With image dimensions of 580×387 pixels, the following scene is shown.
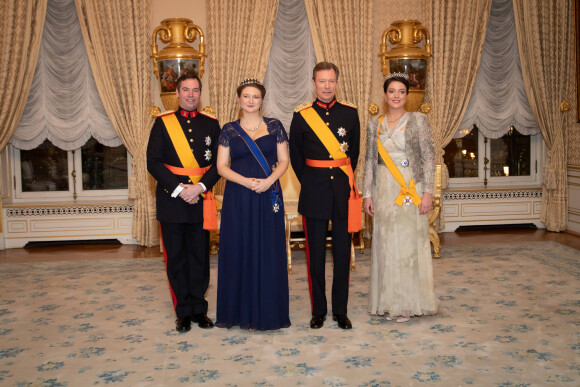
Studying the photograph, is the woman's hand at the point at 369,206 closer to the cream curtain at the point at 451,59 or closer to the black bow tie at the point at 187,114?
the black bow tie at the point at 187,114

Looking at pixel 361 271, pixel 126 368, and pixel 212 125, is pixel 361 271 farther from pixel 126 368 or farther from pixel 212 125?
pixel 126 368

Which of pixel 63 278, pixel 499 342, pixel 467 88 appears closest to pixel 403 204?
pixel 499 342

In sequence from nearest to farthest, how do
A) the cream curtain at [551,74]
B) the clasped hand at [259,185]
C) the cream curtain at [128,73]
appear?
the clasped hand at [259,185] → the cream curtain at [128,73] → the cream curtain at [551,74]

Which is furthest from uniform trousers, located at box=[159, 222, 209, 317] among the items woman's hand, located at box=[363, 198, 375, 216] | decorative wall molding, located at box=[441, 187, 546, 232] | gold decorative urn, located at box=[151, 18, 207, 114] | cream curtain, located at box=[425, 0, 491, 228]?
decorative wall molding, located at box=[441, 187, 546, 232]

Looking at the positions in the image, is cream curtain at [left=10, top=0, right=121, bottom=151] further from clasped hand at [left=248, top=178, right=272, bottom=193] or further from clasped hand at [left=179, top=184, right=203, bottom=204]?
clasped hand at [left=248, top=178, right=272, bottom=193]

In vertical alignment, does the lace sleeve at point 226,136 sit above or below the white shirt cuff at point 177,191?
above

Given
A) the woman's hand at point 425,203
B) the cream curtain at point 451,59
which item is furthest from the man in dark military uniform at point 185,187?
the cream curtain at point 451,59

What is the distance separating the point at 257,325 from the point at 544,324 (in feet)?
5.87

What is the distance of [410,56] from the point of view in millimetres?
6402

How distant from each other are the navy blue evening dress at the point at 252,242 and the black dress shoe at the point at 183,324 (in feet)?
0.98

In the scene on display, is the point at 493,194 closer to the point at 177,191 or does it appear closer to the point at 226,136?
the point at 226,136

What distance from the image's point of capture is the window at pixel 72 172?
266 inches

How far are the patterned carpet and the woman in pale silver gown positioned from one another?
0.17 metres

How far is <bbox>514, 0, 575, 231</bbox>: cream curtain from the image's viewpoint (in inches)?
272
